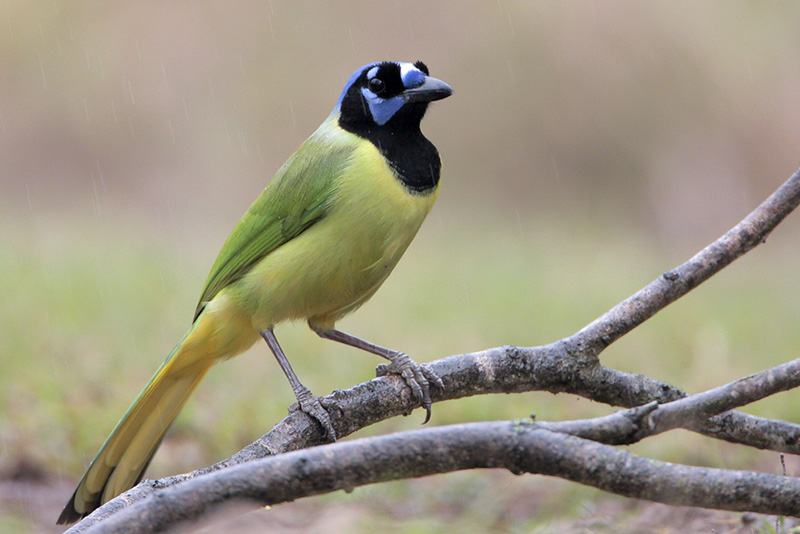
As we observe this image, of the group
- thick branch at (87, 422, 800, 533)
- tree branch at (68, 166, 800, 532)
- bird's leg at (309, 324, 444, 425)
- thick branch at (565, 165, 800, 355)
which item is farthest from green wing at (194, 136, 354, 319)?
thick branch at (87, 422, 800, 533)

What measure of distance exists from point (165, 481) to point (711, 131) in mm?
9785

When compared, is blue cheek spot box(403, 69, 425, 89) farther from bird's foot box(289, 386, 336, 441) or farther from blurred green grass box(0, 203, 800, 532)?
blurred green grass box(0, 203, 800, 532)

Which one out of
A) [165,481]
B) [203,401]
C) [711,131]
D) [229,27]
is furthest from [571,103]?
[165,481]

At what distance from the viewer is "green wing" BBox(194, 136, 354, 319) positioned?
11.8 ft

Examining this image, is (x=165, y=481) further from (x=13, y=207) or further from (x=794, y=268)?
(x=13, y=207)

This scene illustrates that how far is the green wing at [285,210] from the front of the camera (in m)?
3.61

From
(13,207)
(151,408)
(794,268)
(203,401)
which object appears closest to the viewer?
(151,408)

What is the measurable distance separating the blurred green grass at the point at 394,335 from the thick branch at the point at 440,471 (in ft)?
3.49

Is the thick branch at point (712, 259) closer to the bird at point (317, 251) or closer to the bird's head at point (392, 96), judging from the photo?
the bird at point (317, 251)

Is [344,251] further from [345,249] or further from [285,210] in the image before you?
[285,210]

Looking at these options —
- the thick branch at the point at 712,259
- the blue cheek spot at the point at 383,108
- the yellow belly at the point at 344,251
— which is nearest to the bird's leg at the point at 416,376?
the yellow belly at the point at 344,251

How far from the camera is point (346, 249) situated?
338 centimetres

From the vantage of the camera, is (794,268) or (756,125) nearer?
(794,268)

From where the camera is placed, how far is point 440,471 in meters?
1.97
